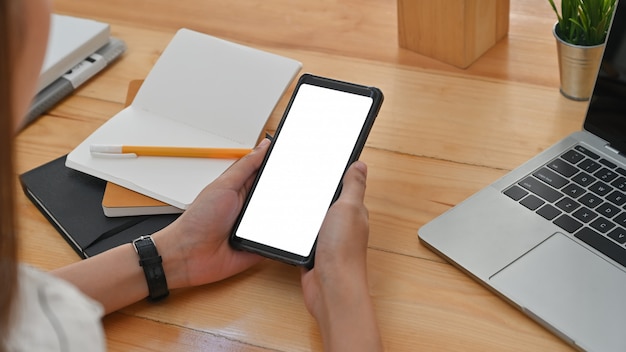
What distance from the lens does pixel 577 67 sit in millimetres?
916

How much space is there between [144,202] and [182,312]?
132mm

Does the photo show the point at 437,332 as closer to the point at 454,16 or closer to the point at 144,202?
the point at 144,202

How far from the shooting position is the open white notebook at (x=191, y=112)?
0.84 metres

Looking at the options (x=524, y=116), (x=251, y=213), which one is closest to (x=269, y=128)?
(x=251, y=213)

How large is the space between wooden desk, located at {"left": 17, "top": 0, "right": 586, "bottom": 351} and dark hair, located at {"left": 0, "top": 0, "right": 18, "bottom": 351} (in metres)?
0.20

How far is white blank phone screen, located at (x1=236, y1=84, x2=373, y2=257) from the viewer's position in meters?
0.75

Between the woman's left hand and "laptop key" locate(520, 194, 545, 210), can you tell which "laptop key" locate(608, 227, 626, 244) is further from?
the woman's left hand

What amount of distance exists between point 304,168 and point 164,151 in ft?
0.56

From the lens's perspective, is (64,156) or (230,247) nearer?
(230,247)

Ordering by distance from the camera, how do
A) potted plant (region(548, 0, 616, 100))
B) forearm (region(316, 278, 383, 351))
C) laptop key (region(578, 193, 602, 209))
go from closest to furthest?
forearm (region(316, 278, 383, 351)) → laptop key (region(578, 193, 602, 209)) → potted plant (region(548, 0, 616, 100))

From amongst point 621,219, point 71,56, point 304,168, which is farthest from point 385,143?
point 71,56

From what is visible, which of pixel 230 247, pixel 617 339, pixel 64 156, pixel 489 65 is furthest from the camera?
pixel 489 65

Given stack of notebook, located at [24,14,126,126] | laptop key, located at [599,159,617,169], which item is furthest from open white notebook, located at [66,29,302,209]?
laptop key, located at [599,159,617,169]

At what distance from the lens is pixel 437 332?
2.29 ft
